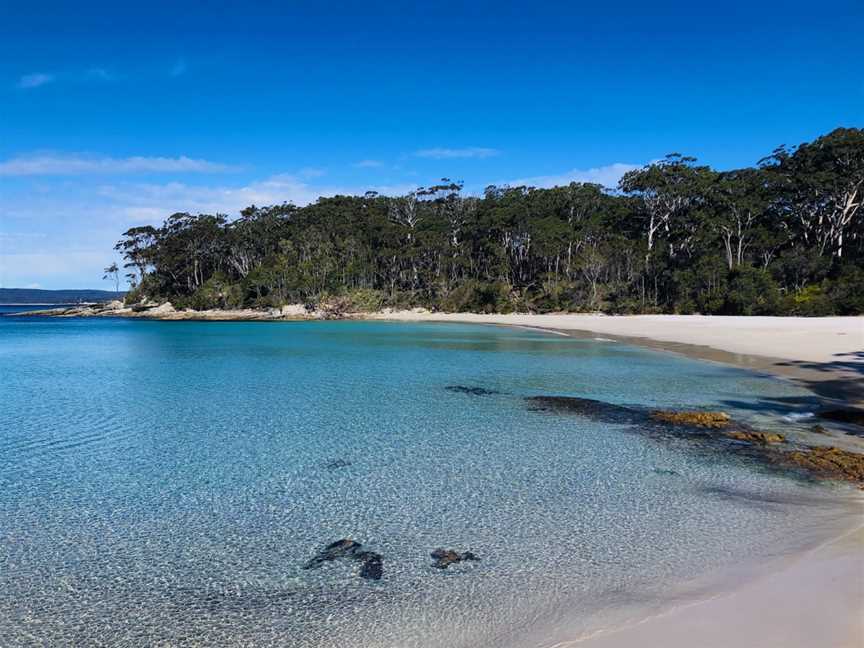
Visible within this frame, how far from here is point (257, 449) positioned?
34.8ft

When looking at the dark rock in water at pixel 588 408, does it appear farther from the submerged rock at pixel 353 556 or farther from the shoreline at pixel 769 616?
the submerged rock at pixel 353 556

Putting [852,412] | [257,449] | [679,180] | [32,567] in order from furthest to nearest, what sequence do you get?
[679,180] → [852,412] → [257,449] → [32,567]

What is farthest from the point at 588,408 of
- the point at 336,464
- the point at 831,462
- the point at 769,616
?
the point at 769,616

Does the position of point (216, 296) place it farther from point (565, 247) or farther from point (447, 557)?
point (447, 557)

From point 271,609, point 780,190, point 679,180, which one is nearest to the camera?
point 271,609

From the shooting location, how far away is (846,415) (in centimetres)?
1232

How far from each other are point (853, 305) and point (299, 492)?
43845 mm

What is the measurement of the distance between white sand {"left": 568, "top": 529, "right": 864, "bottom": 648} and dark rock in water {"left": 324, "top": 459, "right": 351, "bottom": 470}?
19.6ft

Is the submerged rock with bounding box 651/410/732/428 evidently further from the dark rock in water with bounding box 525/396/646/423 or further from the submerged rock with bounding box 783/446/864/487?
the submerged rock with bounding box 783/446/864/487

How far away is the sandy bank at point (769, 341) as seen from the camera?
18.0 meters

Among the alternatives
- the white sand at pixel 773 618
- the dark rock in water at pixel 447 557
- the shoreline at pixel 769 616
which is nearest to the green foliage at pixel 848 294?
the shoreline at pixel 769 616

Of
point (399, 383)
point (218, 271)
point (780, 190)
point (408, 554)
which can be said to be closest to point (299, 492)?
point (408, 554)

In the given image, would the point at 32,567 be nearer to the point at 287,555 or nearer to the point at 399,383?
the point at 287,555

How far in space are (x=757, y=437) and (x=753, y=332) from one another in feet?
80.4
